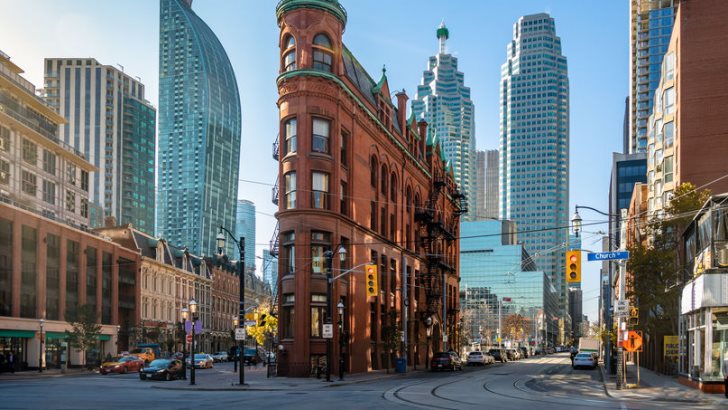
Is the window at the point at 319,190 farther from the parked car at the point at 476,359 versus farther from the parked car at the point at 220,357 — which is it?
the parked car at the point at 220,357

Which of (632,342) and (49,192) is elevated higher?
(49,192)

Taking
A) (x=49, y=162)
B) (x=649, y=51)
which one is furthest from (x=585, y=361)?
(x=649, y=51)

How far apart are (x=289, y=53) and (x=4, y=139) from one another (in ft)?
127

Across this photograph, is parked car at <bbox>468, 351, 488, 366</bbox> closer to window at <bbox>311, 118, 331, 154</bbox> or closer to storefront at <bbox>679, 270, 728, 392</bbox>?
window at <bbox>311, 118, 331, 154</bbox>

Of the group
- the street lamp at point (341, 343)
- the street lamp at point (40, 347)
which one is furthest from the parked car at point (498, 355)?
the street lamp at point (40, 347)

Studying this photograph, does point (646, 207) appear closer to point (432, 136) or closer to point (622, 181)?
point (432, 136)

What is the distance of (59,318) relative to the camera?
7544cm

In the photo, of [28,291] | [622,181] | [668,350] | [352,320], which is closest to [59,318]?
[28,291]

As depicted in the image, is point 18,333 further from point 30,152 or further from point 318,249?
point 318,249

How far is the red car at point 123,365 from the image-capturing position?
58894mm

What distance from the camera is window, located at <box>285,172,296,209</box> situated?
4981 centimetres

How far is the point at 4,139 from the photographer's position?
7500cm

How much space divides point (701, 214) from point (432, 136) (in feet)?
161

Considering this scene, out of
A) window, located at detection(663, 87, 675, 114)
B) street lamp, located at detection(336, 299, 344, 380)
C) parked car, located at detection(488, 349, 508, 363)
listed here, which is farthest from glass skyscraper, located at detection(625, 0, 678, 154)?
street lamp, located at detection(336, 299, 344, 380)
